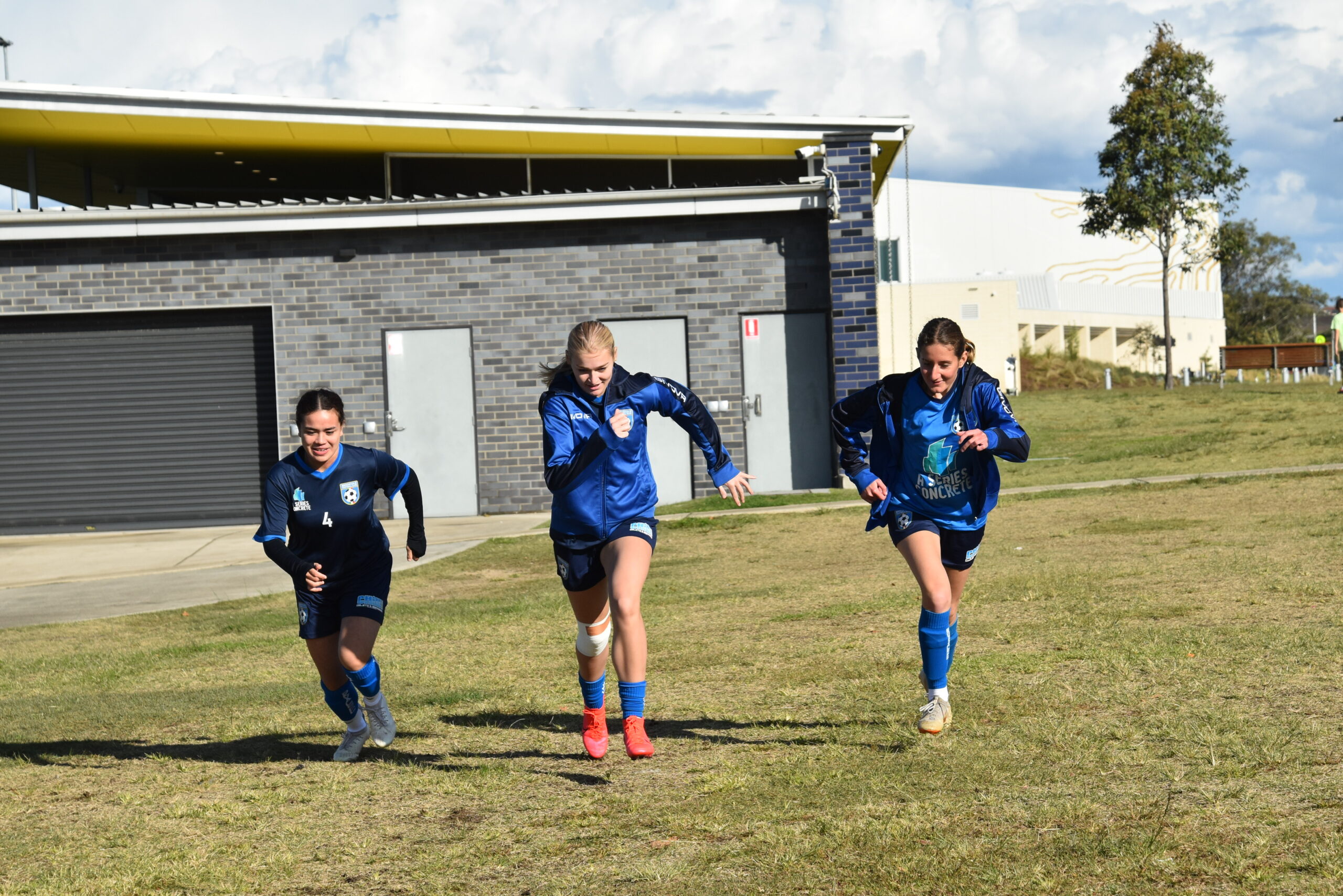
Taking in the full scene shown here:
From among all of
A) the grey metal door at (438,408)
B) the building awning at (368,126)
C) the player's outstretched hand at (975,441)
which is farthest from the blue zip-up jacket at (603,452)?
the building awning at (368,126)

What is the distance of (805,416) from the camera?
19047 mm

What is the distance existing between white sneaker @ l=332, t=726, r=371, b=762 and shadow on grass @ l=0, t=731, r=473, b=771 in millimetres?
54

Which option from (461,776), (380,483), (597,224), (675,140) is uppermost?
(675,140)

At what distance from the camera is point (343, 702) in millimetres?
5750

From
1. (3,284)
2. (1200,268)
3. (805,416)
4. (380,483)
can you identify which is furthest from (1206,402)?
(1200,268)

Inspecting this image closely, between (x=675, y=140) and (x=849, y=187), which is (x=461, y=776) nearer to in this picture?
(x=849, y=187)

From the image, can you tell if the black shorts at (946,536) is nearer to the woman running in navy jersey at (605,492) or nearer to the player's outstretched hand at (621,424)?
the woman running in navy jersey at (605,492)

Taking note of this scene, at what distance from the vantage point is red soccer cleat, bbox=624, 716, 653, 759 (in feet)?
17.5

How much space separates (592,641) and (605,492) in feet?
2.28

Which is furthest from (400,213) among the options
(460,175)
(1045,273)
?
(1045,273)

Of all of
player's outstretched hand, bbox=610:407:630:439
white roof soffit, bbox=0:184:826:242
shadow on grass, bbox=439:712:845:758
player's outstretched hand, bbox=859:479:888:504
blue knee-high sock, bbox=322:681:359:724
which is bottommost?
shadow on grass, bbox=439:712:845:758

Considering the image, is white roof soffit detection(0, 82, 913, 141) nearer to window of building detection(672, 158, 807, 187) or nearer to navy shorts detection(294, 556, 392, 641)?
window of building detection(672, 158, 807, 187)

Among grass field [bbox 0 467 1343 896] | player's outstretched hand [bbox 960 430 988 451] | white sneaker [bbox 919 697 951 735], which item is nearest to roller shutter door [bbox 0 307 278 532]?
grass field [bbox 0 467 1343 896]

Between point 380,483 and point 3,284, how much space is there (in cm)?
1661
